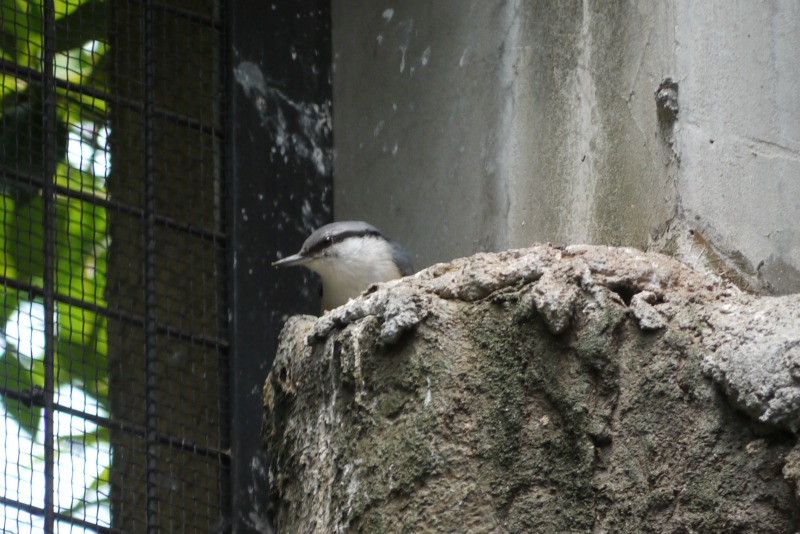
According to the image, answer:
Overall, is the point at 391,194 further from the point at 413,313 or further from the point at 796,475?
the point at 796,475

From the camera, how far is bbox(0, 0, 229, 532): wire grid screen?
15.7 feet

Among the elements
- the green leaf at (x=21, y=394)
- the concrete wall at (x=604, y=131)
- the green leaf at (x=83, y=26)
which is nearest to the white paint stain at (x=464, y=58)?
the concrete wall at (x=604, y=131)

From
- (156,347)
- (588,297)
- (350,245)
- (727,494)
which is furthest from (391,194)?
(727,494)

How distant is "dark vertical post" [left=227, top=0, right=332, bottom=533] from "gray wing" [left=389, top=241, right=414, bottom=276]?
42 centimetres

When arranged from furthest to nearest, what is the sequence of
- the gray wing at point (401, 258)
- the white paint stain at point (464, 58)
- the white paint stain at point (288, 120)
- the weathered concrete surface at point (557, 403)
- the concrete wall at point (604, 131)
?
the white paint stain at point (288, 120) → the gray wing at point (401, 258) → the white paint stain at point (464, 58) → the concrete wall at point (604, 131) → the weathered concrete surface at point (557, 403)

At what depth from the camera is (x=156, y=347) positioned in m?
4.93

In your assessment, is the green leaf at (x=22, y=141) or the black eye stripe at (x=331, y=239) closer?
the black eye stripe at (x=331, y=239)

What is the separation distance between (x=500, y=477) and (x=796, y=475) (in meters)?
0.67

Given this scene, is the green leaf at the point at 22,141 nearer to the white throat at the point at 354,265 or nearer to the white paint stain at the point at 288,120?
the white paint stain at the point at 288,120

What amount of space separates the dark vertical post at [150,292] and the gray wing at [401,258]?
78cm

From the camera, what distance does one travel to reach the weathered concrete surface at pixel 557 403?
3186 millimetres

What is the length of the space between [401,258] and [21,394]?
4.10ft

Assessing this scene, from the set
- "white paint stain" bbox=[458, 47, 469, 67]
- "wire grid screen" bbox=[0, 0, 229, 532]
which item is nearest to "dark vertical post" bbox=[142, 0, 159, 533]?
"wire grid screen" bbox=[0, 0, 229, 532]

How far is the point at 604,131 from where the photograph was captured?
4.25 metres
